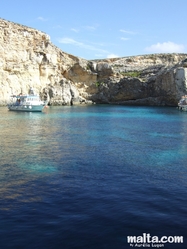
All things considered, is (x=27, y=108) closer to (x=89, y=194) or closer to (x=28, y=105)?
(x=28, y=105)

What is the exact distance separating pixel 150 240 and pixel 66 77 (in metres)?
98.0

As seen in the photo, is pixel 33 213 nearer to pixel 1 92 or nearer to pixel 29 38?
pixel 1 92

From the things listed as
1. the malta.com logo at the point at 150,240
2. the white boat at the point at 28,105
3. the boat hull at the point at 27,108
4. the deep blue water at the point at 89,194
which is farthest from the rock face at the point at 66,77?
the malta.com logo at the point at 150,240

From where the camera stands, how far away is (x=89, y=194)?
49.1ft

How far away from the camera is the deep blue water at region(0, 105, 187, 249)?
11062mm

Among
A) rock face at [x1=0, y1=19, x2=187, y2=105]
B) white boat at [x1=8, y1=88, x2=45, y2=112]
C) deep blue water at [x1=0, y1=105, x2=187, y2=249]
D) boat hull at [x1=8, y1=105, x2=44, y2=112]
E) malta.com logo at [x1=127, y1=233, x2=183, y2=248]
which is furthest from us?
rock face at [x1=0, y1=19, x2=187, y2=105]

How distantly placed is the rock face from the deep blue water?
63149 millimetres

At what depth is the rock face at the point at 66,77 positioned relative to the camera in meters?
86.4

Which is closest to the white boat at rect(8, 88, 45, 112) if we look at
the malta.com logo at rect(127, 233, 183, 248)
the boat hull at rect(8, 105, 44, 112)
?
the boat hull at rect(8, 105, 44, 112)

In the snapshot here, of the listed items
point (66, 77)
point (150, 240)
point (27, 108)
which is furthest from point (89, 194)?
point (66, 77)

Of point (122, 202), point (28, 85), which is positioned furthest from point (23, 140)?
point (28, 85)

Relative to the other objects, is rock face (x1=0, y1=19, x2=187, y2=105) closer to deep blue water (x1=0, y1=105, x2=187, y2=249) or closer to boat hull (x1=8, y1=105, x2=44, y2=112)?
boat hull (x1=8, y1=105, x2=44, y2=112)

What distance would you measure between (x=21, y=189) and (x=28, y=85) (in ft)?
256

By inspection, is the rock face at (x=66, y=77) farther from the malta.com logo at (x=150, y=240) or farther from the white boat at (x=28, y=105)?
the malta.com logo at (x=150, y=240)
